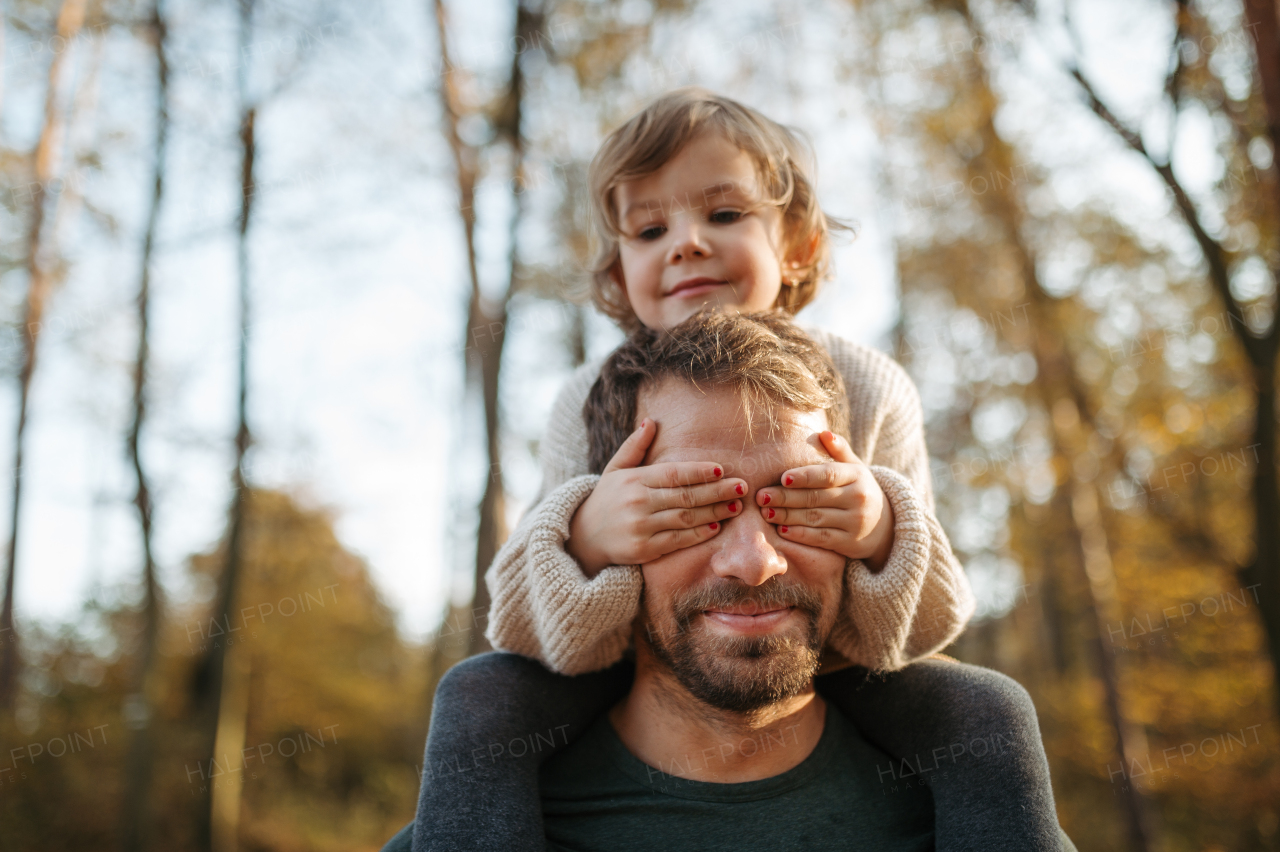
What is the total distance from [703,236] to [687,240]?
7 cm

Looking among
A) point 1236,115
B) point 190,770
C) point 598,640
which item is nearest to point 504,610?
point 598,640

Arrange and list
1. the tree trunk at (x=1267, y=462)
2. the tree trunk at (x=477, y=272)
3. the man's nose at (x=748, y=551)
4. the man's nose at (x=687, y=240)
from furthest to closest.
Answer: the tree trunk at (x=477, y=272) < the tree trunk at (x=1267, y=462) < the man's nose at (x=687, y=240) < the man's nose at (x=748, y=551)

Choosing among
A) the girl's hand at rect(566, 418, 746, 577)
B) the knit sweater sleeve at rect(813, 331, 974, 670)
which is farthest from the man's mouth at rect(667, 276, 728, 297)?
the girl's hand at rect(566, 418, 746, 577)

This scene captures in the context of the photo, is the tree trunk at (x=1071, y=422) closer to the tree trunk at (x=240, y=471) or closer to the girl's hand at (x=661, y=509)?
the tree trunk at (x=240, y=471)

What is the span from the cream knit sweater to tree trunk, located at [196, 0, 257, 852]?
8.69 metres

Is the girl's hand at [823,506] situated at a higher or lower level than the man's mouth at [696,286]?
lower

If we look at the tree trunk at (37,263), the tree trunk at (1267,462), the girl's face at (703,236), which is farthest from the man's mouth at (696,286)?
the tree trunk at (37,263)

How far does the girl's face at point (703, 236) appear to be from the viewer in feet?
8.49

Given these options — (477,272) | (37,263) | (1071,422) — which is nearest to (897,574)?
(477,272)

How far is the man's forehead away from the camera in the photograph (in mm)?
1888

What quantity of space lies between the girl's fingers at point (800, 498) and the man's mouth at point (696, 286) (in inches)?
36.9

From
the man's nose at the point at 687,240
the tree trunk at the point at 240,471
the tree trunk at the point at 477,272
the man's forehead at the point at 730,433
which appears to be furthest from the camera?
the tree trunk at the point at 240,471

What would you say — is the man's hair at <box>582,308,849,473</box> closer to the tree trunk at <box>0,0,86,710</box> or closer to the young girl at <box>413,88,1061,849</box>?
the young girl at <box>413,88,1061,849</box>

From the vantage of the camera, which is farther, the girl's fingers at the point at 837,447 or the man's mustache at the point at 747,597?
the girl's fingers at the point at 837,447
